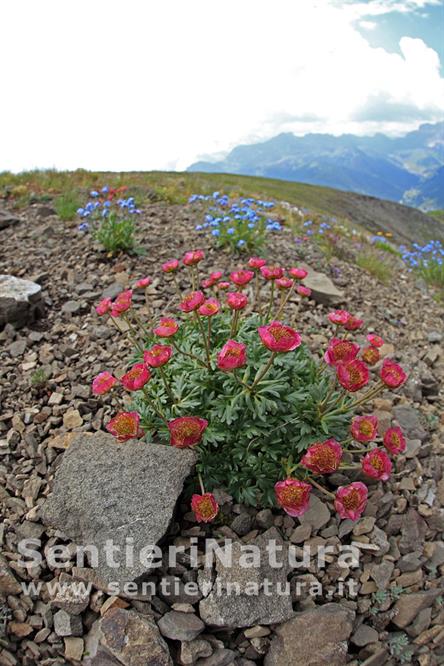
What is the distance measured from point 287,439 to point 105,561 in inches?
50.5

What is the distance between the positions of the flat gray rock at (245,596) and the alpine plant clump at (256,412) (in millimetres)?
352

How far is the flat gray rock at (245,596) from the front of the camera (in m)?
2.50

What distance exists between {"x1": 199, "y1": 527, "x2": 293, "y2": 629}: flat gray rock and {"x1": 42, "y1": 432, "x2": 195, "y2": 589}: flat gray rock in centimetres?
42

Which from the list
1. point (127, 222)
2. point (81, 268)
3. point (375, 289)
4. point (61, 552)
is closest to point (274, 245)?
point (375, 289)

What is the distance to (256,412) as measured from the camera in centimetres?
279

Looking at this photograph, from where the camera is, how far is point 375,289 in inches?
265

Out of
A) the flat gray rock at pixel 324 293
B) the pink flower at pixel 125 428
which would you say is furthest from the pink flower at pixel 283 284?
the flat gray rock at pixel 324 293

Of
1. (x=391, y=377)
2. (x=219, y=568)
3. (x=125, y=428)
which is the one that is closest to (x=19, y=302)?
(x=125, y=428)

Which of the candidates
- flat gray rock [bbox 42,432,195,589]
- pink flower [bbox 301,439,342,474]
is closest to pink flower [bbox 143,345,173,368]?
flat gray rock [bbox 42,432,195,589]

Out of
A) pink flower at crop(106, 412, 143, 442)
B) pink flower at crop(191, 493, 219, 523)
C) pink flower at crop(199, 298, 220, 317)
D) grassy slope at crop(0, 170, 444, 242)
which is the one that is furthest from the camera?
Answer: grassy slope at crop(0, 170, 444, 242)

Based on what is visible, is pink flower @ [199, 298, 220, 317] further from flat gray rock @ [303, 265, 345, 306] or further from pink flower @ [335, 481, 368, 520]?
flat gray rock @ [303, 265, 345, 306]

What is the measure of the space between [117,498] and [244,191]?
40.3ft

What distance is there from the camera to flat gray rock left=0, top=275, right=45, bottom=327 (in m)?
4.68

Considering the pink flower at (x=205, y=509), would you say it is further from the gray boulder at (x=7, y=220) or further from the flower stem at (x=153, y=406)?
the gray boulder at (x=7, y=220)
